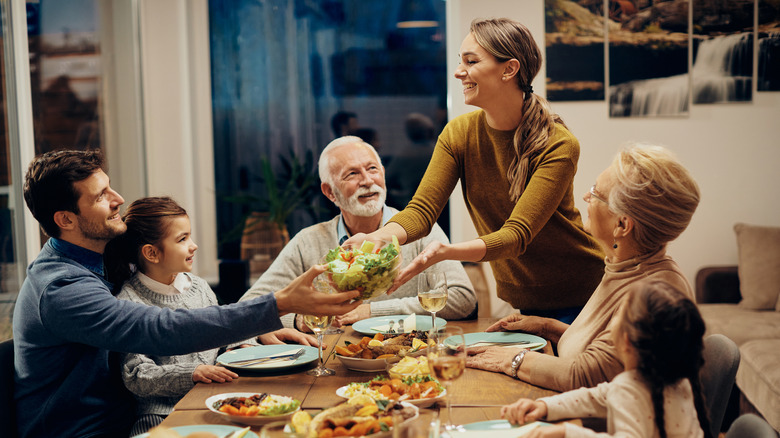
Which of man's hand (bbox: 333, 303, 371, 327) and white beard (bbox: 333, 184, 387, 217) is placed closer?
man's hand (bbox: 333, 303, 371, 327)

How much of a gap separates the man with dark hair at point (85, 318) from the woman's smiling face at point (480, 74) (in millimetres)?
909

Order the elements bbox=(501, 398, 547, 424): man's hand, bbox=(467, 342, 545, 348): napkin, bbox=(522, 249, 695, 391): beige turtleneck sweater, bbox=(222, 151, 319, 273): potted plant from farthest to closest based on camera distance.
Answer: bbox=(222, 151, 319, 273): potted plant, bbox=(467, 342, 545, 348): napkin, bbox=(522, 249, 695, 391): beige turtleneck sweater, bbox=(501, 398, 547, 424): man's hand

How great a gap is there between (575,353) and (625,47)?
132 inches

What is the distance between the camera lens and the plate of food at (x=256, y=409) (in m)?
1.51

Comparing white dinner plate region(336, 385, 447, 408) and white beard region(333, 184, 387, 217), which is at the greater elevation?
white beard region(333, 184, 387, 217)

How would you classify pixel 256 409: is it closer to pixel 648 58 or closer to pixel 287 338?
pixel 287 338

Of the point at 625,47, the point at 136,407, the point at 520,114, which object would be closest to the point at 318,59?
the point at 625,47

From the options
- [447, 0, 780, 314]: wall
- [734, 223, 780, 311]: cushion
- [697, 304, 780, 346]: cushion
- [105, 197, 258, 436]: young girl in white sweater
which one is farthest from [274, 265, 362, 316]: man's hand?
[734, 223, 780, 311]: cushion

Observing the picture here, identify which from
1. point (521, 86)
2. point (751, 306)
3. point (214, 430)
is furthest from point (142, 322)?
point (751, 306)

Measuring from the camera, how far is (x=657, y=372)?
135cm

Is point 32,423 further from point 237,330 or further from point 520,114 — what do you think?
point 520,114

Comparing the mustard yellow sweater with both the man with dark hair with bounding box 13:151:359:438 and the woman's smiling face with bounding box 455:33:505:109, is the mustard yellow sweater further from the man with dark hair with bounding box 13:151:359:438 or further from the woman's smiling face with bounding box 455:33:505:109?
the man with dark hair with bounding box 13:151:359:438

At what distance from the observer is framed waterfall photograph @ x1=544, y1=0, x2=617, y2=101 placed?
4.63 meters

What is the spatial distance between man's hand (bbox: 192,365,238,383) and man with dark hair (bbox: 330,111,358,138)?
3.58m
